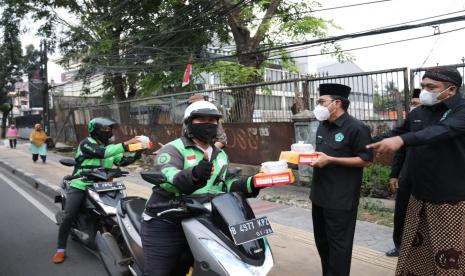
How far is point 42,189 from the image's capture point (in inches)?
384

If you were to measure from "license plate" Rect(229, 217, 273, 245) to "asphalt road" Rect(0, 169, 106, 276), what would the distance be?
2757 mm

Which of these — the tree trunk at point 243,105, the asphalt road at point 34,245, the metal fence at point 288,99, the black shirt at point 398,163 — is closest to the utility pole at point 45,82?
the metal fence at point 288,99

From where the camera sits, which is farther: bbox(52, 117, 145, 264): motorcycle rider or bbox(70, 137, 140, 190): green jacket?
bbox(52, 117, 145, 264): motorcycle rider

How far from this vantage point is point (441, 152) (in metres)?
3.05

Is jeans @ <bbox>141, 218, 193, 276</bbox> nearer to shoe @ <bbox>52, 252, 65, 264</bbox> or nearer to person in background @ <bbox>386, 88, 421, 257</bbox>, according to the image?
person in background @ <bbox>386, 88, 421, 257</bbox>

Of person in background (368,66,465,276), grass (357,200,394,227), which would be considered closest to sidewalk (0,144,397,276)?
grass (357,200,394,227)

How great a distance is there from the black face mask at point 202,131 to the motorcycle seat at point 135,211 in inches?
38.0

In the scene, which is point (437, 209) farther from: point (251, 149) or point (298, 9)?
point (298, 9)

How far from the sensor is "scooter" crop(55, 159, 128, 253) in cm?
450

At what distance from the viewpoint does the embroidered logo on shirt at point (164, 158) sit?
2.77m

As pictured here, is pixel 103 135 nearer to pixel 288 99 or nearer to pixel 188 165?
pixel 188 165

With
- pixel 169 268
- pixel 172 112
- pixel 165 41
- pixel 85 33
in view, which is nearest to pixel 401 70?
pixel 169 268

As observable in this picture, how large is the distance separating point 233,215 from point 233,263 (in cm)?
28

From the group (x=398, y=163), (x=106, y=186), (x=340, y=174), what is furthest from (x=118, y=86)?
(x=340, y=174)
